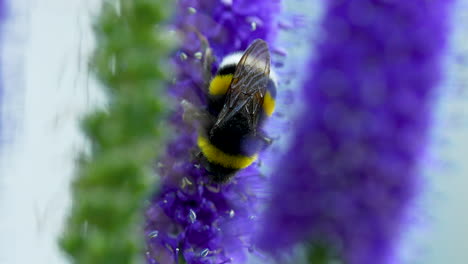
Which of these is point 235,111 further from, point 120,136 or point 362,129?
point 362,129

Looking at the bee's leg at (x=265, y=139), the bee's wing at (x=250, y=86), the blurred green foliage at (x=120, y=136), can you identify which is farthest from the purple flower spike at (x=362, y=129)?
the blurred green foliage at (x=120, y=136)

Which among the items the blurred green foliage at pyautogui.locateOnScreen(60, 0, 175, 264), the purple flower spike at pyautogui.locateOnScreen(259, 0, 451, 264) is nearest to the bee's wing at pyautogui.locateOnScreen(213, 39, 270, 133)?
the blurred green foliage at pyautogui.locateOnScreen(60, 0, 175, 264)

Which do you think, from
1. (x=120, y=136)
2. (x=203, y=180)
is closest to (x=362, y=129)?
(x=203, y=180)

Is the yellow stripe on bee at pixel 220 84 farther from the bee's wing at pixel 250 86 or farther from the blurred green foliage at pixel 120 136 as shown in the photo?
the blurred green foliage at pixel 120 136

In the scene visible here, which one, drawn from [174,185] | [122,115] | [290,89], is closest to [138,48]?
[122,115]

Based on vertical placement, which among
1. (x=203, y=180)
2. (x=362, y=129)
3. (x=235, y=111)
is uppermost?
(x=235, y=111)

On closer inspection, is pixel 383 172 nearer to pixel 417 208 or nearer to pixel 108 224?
pixel 417 208
